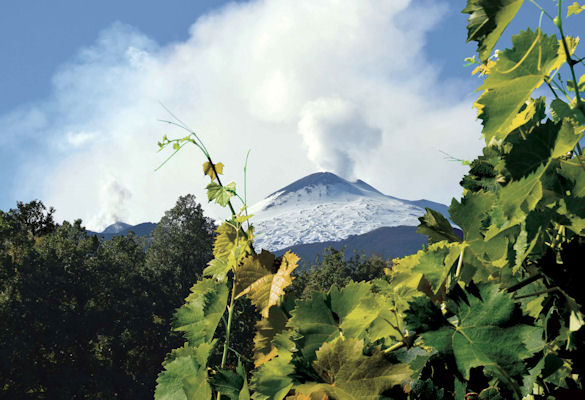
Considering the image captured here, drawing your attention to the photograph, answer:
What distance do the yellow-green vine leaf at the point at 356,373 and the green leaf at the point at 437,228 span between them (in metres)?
0.18

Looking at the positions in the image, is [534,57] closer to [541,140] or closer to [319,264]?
[541,140]

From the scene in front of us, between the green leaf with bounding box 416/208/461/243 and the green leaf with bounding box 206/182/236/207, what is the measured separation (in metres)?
0.31

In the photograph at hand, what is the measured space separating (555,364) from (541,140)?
0.23m

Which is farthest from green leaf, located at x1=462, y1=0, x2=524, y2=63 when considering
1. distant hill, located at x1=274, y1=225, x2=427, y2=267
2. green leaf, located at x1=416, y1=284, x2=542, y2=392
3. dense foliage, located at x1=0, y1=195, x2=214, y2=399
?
distant hill, located at x1=274, y1=225, x2=427, y2=267

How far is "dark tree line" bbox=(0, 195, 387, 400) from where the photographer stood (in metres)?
18.4

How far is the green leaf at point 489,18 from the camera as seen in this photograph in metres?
0.43

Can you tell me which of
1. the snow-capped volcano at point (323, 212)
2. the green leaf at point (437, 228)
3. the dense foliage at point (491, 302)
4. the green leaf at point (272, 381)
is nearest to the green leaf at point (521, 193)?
the dense foliage at point (491, 302)

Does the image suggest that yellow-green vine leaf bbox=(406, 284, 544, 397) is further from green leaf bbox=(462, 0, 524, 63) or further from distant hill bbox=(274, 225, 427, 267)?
distant hill bbox=(274, 225, 427, 267)

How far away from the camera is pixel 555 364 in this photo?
1.48 ft

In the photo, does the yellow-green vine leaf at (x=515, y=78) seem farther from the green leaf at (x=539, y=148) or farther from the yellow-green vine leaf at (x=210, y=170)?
the yellow-green vine leaf at (x=210, y=170)

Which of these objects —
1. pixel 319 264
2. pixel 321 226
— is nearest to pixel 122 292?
pixel 319 264

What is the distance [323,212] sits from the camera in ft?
476

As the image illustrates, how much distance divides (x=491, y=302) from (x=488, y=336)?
0.03m

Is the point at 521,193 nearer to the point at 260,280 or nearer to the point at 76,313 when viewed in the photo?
the point at 260,280
